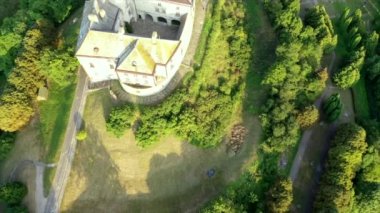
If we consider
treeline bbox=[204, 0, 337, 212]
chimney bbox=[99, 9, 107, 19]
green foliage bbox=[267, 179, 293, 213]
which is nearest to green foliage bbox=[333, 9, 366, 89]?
treeline bbox=[204, 0, 337, 212]

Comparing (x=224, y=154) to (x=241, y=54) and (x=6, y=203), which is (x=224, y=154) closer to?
(x=241, y=54)

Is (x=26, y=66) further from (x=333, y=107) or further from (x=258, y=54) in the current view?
(x=333, y=107)

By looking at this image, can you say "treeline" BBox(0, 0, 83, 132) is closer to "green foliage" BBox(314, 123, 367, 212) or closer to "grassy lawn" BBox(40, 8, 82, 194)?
"grassy lawn" BBox(40, 8, 82, 194)

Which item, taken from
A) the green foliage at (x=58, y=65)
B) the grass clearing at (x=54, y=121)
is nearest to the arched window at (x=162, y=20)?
the green foliage at (x=58, y=65)

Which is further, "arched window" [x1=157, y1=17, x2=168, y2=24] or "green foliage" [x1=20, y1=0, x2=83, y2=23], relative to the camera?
"green foliage" [x1=20, y1=0, x2=83, y2=23]

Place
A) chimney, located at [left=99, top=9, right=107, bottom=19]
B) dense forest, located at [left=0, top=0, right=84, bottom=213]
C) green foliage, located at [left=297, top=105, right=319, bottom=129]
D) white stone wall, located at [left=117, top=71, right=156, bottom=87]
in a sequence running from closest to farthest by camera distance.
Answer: chimney, located at [left=99, top=9, right=107, bottom=19] → white stone wall, located at [left=117, top=71, right=156, bottom=87] → dense forest, located at [left=0, top=0, right=84, bottom=213] → green foliage, located at [left=297, top=105, right=319, bottom=129]

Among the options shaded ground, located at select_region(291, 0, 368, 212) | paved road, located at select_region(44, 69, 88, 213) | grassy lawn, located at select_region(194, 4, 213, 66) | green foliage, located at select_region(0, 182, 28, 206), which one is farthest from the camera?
shaded ground, located at select_region(291, 0, 368, 212)

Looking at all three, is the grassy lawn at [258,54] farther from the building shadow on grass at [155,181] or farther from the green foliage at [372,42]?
the green foliage at [372,42]
